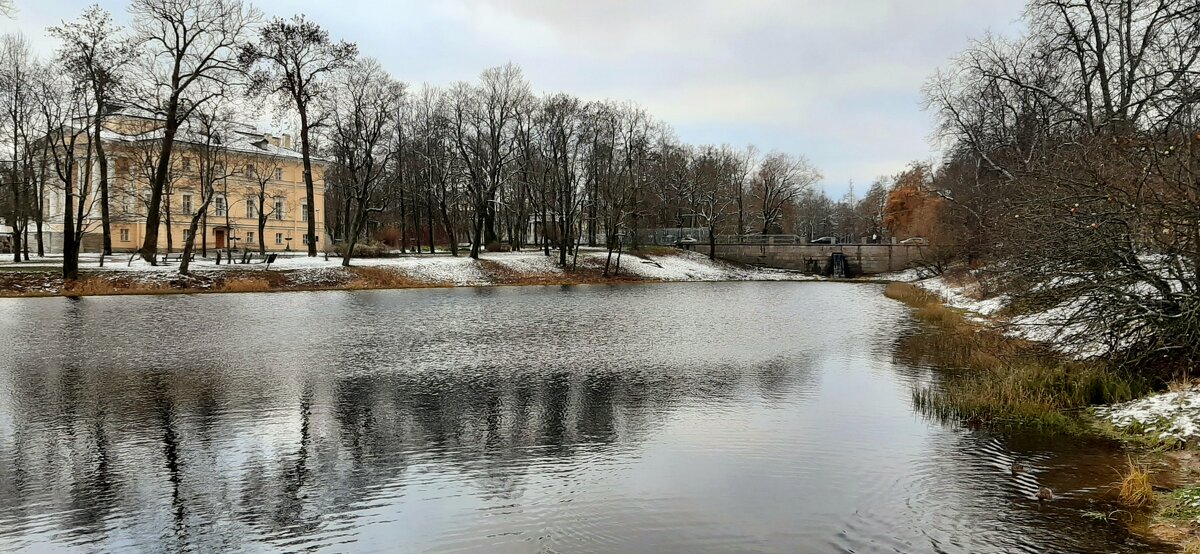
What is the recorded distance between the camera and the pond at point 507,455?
707 cm

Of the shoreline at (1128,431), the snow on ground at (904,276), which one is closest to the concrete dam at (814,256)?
the snow on ground at (904,276)

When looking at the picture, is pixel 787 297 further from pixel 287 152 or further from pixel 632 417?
pixel 287 152

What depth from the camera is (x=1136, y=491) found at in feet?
25.3

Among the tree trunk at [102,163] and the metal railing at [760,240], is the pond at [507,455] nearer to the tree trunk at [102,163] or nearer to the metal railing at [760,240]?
the tree trunk at [102,163]

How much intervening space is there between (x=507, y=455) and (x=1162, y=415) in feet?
29.0

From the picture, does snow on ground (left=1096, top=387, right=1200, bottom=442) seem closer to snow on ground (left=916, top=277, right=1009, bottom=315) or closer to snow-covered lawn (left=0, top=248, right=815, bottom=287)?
snow on ground (left=916, top=277, right=1009, bottom=315)

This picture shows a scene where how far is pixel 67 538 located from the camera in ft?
22.3

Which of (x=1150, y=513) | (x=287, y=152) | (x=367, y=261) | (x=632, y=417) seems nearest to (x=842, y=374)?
(x=632, y=417)

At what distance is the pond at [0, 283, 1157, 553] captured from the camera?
23.2ft

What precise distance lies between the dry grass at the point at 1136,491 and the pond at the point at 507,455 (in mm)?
311

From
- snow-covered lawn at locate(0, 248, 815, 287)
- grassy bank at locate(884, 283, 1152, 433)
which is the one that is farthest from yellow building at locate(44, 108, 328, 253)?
grassy bank at locate(884, 283, 1152, 433)

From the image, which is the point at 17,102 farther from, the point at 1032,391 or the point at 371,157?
the point at 1032,391

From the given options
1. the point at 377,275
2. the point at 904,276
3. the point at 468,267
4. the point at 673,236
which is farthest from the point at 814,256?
the point at 377,275

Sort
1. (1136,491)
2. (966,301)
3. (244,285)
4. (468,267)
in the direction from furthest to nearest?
(468,267) → (244,285) → (966,301) → (1136,491)
